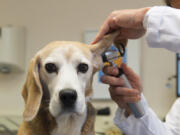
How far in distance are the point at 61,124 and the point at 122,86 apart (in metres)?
0.26

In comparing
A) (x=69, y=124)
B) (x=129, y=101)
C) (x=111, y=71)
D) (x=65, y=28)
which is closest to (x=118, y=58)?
(x=111, y=71)

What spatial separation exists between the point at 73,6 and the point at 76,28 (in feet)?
0.78

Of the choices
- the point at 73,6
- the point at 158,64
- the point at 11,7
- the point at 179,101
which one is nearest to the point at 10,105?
the point at 11,7

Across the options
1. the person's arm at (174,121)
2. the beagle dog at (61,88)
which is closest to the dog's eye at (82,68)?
the beagle dog at (61,88)

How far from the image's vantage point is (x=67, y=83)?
2.66ft

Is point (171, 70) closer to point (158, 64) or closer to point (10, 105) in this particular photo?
point (158, 64)

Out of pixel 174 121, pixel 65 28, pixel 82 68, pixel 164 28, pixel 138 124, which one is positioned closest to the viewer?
pixel 164 28

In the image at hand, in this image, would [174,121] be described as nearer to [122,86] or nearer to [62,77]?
[122,86]

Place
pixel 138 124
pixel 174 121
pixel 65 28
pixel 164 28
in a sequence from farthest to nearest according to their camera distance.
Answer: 1. pixel 65 28
2. pixel 174 121
3. pixel 138 124
4. pixel 164 28

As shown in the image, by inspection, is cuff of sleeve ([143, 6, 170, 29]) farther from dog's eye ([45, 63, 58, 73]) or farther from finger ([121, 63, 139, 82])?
dog's eye ([45, 63, 58, 73])

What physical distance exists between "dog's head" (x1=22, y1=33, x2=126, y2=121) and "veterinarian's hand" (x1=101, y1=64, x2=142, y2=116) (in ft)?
0.17

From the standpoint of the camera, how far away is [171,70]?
2.73 m

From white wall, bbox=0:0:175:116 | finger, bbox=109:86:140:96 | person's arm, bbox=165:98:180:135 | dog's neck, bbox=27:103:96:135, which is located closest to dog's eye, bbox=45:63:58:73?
dog's neck, bbox=27:103:96:135

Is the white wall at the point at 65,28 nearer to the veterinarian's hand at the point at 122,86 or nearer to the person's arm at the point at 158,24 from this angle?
the veterinarian's hand at the point at 122,86
